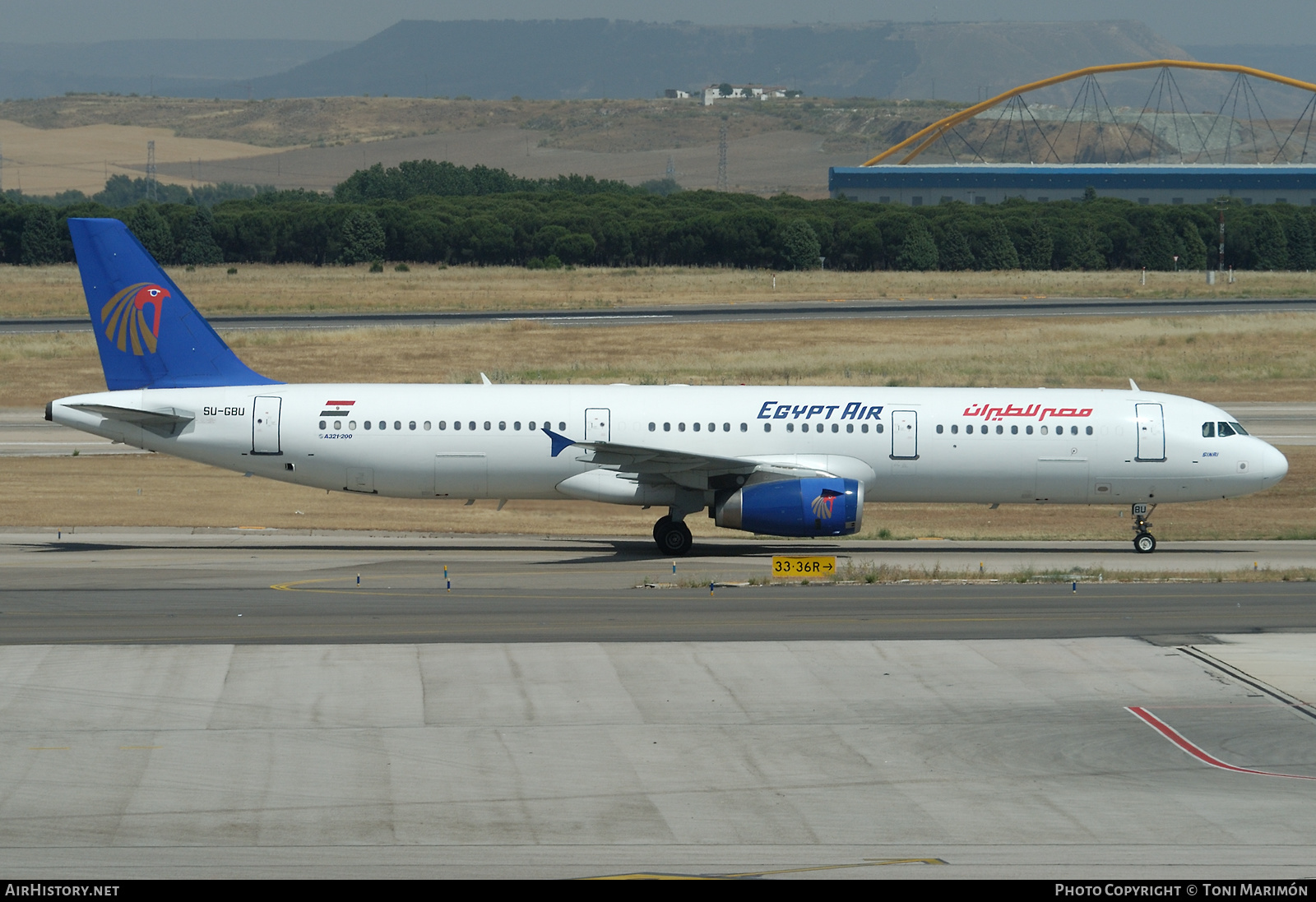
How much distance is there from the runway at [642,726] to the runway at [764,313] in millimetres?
51245

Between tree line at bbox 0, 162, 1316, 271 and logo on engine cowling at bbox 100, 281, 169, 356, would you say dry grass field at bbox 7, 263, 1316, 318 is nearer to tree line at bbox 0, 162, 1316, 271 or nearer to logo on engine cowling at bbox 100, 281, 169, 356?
tree line at bbox 0, 162, 1316, 271

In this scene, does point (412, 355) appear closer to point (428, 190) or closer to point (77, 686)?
point (77, 686)

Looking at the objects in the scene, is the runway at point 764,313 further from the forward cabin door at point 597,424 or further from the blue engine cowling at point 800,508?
the blue engine cowling at point 800,508

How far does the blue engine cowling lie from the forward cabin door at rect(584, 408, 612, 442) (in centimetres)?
366

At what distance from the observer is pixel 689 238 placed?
127 m

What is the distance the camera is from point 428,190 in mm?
192875

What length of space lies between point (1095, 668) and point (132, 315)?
81.9 ft

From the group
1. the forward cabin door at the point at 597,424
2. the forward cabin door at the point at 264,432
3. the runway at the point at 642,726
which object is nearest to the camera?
the runway at the point at 642,726

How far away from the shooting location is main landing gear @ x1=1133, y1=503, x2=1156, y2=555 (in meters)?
37.4

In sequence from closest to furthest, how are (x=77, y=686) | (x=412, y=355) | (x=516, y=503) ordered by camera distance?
(x=77, y=686) < (x=516, y=503) < (x=412, y=355)

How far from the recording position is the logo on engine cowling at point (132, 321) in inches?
1443

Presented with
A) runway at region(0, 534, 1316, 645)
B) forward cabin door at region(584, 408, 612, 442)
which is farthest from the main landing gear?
forward cabin door at region(584, 408, 612, 442)

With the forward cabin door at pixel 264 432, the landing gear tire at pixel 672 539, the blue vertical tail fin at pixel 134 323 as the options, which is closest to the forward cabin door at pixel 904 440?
the landing gear tire at pixel 672 539
